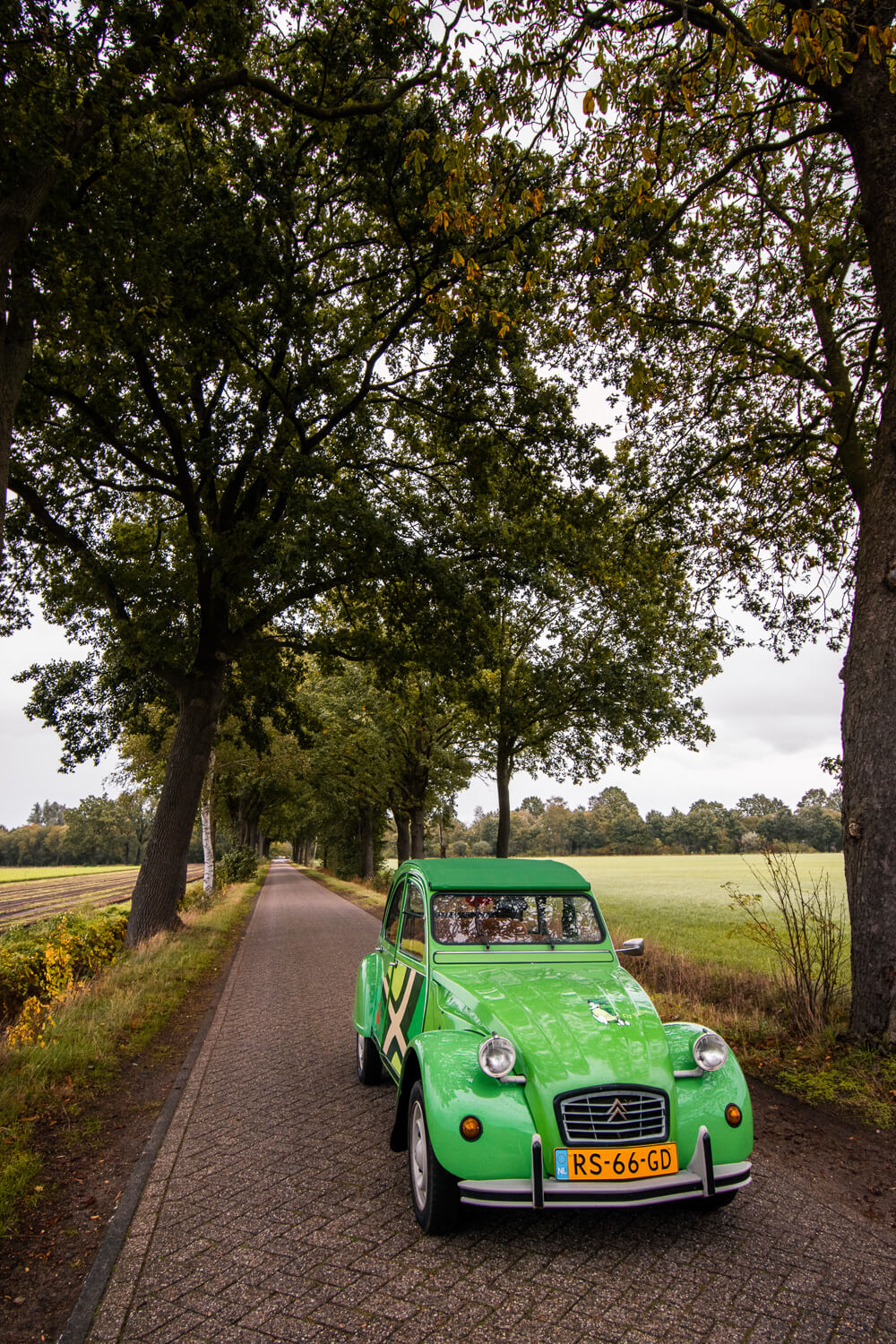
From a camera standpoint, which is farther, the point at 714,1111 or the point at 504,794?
the point at 504,794

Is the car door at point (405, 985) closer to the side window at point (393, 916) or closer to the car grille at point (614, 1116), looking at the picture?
the side window at point (393, 916)

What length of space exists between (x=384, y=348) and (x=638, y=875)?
28973 millimetres

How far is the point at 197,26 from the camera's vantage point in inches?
260

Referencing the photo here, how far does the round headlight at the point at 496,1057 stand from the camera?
10.9 feet

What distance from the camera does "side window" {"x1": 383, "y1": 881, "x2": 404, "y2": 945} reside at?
18.2 feet

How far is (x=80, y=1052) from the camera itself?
616cm

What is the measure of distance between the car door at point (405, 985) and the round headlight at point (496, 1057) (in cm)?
110

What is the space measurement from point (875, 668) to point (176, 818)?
1099cm

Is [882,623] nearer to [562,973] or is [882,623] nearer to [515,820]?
[562,973]

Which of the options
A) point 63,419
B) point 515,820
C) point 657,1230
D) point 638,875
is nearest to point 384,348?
point 63,419

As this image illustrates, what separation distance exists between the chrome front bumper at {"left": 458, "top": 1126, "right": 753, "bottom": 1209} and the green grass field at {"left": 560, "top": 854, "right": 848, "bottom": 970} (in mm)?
4445

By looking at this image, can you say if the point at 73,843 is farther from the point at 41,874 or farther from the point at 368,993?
the point at 368,993

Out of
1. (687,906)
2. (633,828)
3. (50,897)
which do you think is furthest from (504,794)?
(633,828)

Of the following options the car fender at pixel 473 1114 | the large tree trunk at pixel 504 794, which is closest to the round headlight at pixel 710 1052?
the car fender at pixel 473 1114
